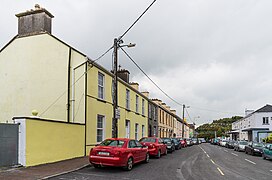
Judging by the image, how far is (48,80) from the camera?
56.8 feet

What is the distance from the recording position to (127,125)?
2584 cm

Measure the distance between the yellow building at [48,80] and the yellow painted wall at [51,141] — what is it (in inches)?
13.2

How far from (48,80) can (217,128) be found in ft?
327

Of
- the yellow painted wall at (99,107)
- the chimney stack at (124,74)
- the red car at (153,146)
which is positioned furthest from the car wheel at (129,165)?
the chimney stack at (124,74)

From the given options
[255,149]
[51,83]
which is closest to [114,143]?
[51,83]

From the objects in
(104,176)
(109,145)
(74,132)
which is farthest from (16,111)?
(104,176)

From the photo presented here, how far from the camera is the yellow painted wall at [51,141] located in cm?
1182

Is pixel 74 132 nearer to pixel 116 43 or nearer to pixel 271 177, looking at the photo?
pixel 116 43

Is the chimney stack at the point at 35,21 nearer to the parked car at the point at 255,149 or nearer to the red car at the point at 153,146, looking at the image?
the red car at the point at 153,146

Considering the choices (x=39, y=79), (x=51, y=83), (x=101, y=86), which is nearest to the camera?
(x=51, y=83)

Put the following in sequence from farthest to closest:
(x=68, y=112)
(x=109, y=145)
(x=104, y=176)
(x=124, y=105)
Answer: (x=124, y=105), (x=68, y=112), (x=109, y=145), (x=104, y=176)

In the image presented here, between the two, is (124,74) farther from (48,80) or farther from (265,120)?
(265,120)

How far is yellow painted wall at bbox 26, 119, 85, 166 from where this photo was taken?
1182 centimetres

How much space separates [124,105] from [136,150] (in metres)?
11.4
